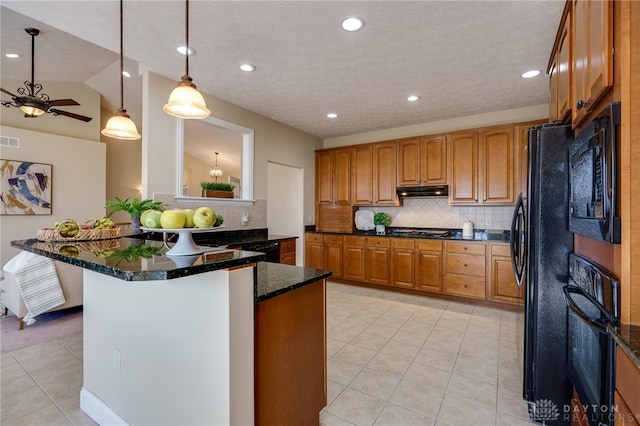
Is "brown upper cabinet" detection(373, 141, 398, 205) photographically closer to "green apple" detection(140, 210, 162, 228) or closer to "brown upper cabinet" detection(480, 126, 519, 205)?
"brown upper cabinet" detection(480, 126, 519, 205)

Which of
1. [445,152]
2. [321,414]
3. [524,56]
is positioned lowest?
[321,414]

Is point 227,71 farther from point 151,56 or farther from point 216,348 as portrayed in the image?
point 216,348

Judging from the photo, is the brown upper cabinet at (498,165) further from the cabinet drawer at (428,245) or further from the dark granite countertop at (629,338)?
the dark granite countertop at (629,338)

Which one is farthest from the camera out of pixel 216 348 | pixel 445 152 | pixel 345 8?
pixel 445 152

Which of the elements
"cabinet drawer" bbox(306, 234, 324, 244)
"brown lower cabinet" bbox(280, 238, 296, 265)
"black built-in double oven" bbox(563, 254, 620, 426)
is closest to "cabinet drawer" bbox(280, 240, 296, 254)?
"brown lower cabinet" bbox(280, 238, 296, 265)

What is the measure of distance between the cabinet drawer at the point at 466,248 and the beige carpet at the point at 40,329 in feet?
14.7

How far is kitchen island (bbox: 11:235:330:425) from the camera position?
1104mm

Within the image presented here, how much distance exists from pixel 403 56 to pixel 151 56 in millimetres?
2349

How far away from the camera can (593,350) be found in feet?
3.92

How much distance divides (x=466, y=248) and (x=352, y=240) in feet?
5.56

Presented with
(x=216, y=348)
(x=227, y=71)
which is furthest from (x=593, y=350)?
(x=227, y=71)

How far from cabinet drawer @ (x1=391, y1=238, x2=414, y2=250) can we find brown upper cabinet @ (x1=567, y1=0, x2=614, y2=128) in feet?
9.24

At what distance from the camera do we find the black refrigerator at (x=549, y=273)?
1609mm

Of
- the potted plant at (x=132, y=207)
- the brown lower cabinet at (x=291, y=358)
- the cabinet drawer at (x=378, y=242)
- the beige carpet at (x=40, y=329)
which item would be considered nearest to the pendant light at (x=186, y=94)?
the potted plant at (x=132, y=207)
